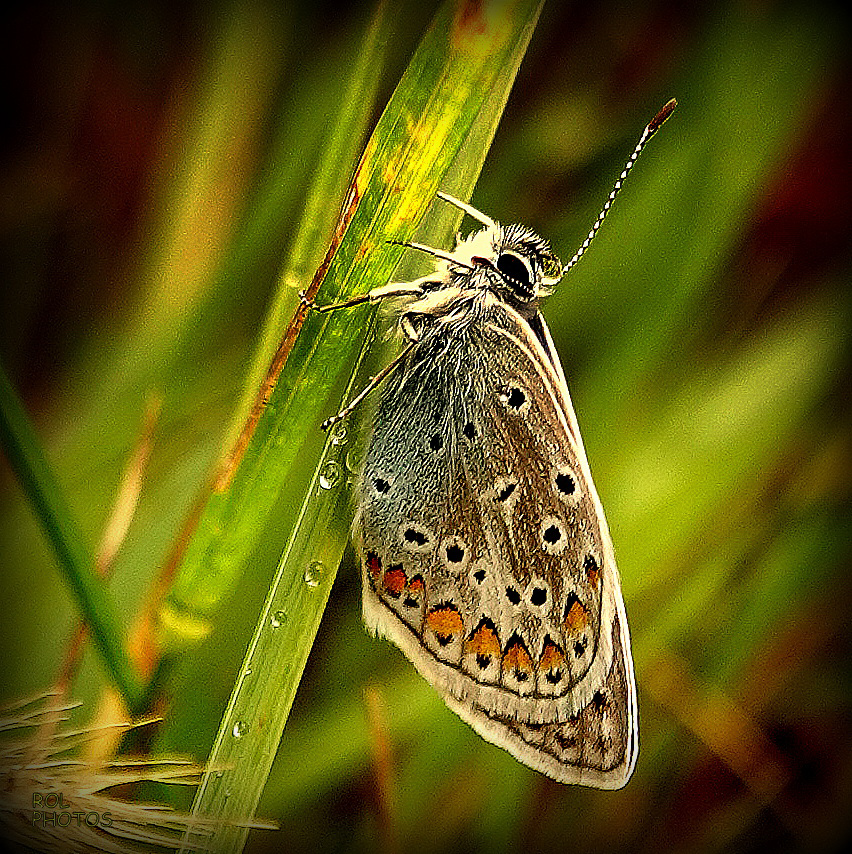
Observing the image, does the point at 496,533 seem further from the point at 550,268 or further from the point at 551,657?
the point at 550,268

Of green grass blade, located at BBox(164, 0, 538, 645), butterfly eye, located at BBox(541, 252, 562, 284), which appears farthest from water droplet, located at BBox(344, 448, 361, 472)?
butterfly eye, located at BBox(541, 252, 562, 284)

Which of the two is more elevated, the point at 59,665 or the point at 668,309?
the point at 668,309

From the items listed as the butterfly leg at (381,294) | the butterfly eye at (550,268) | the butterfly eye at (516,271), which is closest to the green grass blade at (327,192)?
the butterfly leg at (381,294)

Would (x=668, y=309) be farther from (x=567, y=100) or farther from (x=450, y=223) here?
(x=450, y=223)

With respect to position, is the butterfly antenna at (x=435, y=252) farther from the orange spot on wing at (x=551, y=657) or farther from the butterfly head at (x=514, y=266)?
the orange spot on wing at (x=551, y=657)

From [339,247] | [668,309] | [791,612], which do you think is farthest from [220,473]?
[791,612]

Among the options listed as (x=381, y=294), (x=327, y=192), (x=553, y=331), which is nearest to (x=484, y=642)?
(x=381, y=294)
